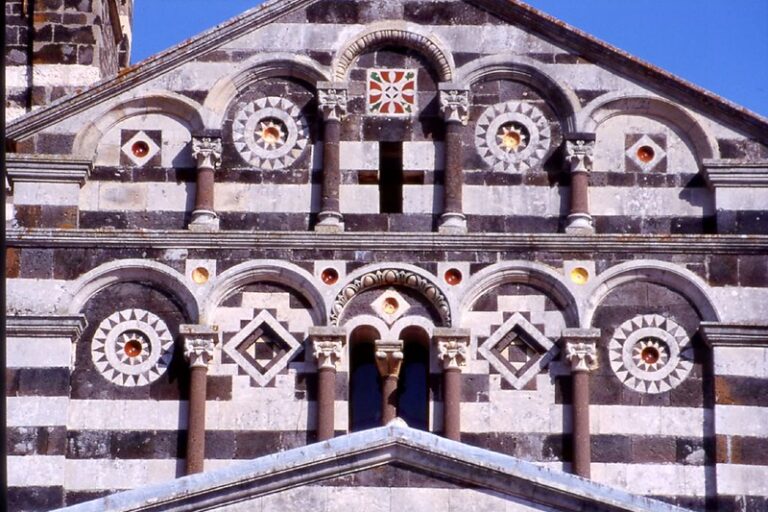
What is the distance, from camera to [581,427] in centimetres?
1862

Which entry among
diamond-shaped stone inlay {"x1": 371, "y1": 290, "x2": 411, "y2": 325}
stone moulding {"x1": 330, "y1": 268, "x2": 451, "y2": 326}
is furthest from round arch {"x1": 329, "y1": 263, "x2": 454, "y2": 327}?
diamond-shaped stone inlay {"x1": 371, "y1": 290, "x2": 411, "y2": 325}

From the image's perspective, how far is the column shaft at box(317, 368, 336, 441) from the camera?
18.6m

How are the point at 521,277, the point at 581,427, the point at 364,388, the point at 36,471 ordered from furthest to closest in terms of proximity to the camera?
1. the point at 521,277
2. the point at 364,388
3. the point at 581,427
4. the point at 36,471

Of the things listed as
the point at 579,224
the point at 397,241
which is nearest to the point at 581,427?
the point at 579,224

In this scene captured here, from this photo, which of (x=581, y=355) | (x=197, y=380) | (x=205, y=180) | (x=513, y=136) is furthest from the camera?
(x=513, y=136)

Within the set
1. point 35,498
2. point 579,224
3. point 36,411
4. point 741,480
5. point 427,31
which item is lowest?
point 35,498

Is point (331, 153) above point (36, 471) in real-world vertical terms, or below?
above

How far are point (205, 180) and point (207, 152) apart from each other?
27cm

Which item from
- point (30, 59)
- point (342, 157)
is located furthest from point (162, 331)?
point (30, 59)

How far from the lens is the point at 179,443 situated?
18.7 meters

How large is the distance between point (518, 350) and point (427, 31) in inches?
121

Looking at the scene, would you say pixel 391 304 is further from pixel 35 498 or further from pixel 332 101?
pixel 35 498

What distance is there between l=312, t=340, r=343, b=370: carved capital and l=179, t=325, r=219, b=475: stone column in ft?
2.81

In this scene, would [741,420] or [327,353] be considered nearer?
[741,420]
